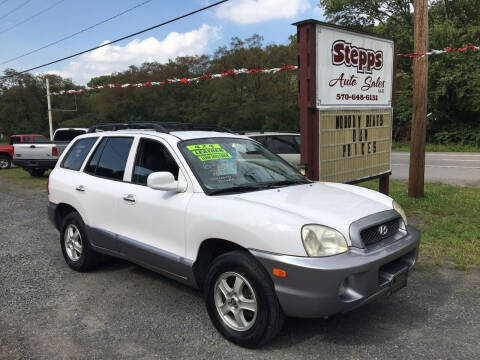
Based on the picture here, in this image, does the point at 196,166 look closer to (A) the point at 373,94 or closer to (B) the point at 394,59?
(A) the point at 373,94

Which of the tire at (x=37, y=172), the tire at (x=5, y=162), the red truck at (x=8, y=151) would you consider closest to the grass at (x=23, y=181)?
the tire at (x=37, y=172)

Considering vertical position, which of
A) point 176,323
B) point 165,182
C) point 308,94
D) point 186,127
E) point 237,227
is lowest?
point 176,323

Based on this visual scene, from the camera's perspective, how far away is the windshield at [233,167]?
3.84 meters

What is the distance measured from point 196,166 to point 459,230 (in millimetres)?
4521

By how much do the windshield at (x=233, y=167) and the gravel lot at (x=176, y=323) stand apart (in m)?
1.24

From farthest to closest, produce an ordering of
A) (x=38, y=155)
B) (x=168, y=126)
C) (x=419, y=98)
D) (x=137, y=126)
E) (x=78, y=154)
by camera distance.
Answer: (x=38, y=155)
(x=419, y=98)
(x=78, y=154)
(x=137, y=126)
(x=168, y=126)

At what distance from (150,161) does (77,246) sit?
1.68m

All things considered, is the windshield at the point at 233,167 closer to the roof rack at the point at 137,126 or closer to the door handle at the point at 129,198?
the roof rack at the point at 137,126

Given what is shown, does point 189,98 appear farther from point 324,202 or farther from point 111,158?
point 324,202

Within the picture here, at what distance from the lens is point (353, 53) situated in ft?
22.5

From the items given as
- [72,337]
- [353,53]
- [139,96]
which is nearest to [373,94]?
[353,53]

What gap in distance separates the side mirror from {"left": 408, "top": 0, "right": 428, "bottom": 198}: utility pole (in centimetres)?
648

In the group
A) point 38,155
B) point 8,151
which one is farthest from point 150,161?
point 8,151

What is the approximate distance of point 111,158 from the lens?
4805 millimetres
